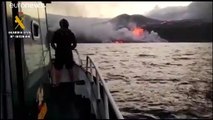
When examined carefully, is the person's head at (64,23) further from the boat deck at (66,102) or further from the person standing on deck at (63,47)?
the boat deck at (66,102)

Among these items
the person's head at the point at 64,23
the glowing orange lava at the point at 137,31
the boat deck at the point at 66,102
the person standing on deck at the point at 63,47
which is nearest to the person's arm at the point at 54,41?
the person standing on deck at the point at 63,47

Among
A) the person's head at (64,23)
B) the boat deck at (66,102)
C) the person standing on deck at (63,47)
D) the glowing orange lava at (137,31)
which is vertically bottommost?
the boat deck at (66,102)

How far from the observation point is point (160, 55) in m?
3.16

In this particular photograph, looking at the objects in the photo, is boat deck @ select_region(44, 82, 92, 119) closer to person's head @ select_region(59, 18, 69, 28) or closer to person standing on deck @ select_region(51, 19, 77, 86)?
person standing on deck @ select_region(51, 19, 77, 86)

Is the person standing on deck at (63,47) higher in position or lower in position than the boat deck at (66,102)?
higher

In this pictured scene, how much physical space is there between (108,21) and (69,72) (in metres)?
0.54

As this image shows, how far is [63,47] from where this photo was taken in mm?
3033

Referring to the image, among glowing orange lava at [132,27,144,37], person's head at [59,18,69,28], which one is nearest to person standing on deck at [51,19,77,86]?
person's head at [59,18,69,28]

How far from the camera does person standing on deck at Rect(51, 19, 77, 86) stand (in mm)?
2957

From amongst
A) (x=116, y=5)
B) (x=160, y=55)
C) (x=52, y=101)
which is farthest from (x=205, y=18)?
(x=52, y=101)

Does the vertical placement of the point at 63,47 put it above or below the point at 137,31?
below

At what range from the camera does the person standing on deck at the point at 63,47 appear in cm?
296

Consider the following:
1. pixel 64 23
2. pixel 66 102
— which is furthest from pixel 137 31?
pixel 66 102

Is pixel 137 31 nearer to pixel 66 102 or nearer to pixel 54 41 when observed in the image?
pixel 54 41
